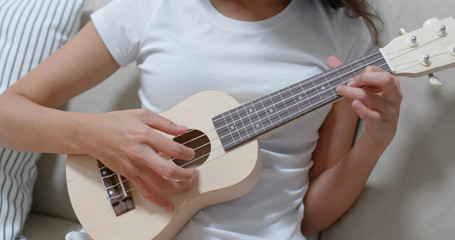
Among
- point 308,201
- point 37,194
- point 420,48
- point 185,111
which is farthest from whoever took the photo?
point 37,194

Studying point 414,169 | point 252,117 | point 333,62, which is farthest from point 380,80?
point 414,169

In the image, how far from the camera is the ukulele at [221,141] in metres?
0.76

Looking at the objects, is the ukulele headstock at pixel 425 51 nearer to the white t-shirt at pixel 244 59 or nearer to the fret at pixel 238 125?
the white t-shirt at pixel 244 59

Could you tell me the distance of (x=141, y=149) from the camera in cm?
77

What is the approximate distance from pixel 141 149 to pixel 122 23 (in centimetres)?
32

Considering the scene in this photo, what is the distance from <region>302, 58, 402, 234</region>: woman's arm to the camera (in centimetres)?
75

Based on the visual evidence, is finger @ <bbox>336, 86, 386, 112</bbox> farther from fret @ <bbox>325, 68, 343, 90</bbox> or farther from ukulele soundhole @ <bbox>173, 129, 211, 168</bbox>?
ukulele soundhole @ <bbox>173, 129, 211, 168</bbox>

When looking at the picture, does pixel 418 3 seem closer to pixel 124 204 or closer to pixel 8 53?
pixel 124 204

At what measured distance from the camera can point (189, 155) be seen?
2.53 ft

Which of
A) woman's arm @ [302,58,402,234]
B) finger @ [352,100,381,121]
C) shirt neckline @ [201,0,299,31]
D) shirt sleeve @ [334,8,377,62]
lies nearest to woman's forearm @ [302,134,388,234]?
woman's arm @ [302,58,402,234]

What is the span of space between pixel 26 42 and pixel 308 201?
83cm

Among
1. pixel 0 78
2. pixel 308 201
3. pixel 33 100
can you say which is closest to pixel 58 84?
pixel 33 100

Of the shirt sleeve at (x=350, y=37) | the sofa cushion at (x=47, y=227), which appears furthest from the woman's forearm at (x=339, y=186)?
the sofa cushion at (x=47, y=227)

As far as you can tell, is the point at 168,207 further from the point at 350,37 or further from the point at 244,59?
the point at 350,37
